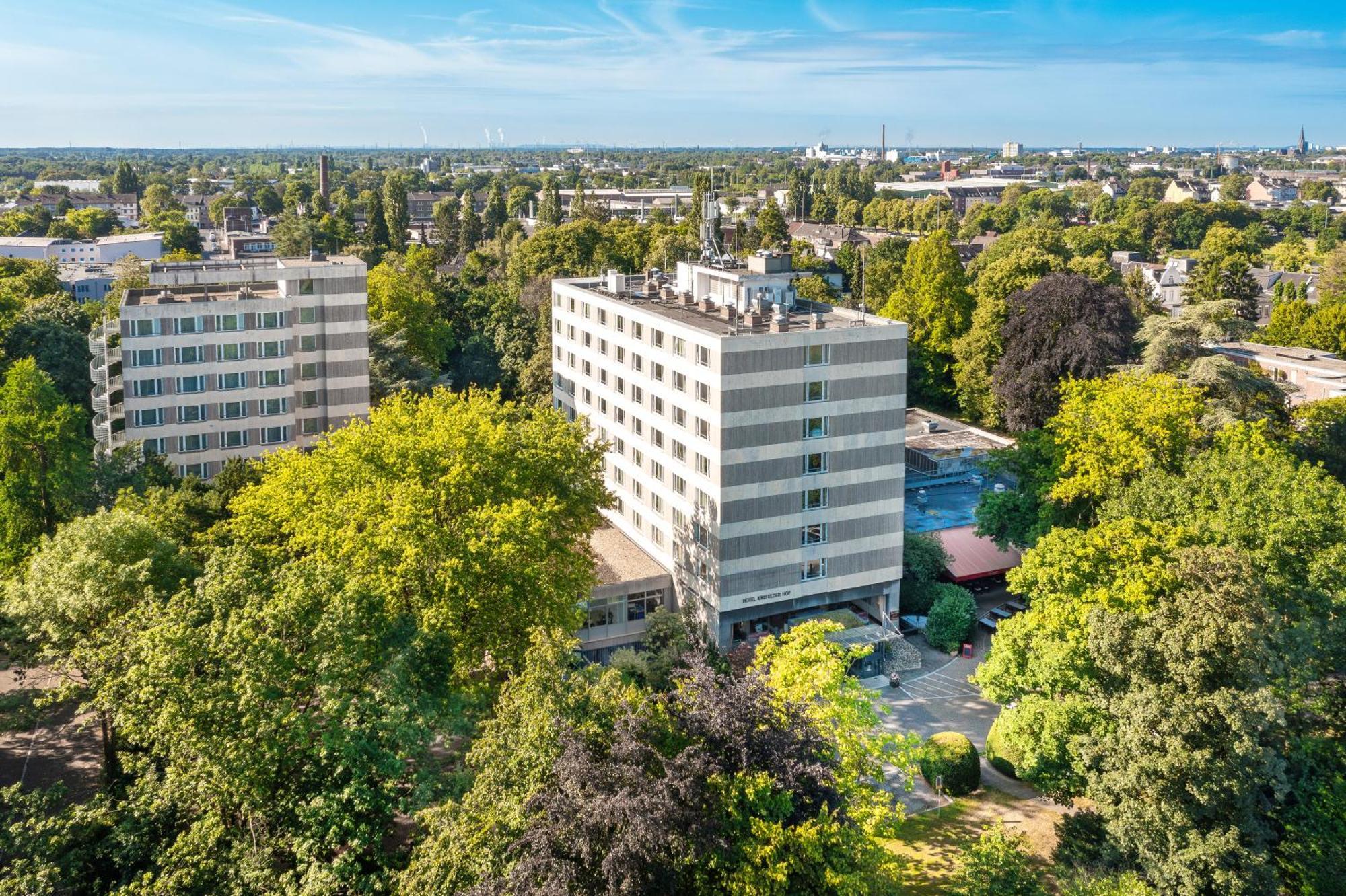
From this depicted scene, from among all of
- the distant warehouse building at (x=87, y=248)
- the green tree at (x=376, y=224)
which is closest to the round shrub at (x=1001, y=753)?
the green tree at (x=376, y=224)

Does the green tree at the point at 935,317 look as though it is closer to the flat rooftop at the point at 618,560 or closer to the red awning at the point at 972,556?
the red awning at the point at 972,556

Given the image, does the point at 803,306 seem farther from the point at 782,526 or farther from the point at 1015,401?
the point at 1015,401

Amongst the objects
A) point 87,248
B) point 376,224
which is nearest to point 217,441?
point 376,224

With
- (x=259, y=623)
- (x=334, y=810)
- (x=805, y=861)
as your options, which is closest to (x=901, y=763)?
(x=805, y=861)

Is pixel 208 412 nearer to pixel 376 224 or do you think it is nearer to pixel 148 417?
pixel 148 417

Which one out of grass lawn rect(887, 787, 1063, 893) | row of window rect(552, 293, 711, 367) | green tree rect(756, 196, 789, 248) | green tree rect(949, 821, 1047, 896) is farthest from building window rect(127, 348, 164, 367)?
green tree rect(756, 196, 789, 248)

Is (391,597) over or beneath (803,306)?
beneath

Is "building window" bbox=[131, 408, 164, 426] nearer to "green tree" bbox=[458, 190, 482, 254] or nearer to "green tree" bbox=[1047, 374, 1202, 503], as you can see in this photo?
"green tree" bbox=[1047, 374, 1202, 503]
